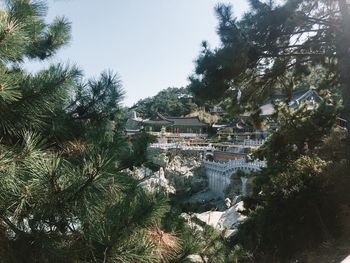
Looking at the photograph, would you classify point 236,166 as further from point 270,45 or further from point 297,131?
point 270,45

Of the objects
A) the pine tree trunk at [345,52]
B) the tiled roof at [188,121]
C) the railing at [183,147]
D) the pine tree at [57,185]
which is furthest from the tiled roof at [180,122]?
the pine tree at [57,185]

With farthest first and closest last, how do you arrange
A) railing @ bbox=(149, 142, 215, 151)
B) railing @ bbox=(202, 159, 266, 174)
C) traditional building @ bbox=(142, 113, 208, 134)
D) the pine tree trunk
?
traditional building @ bbox=(142, 113, 208, 134), railing @ bbox=(149, 142, 215, 151), railing @ bbox=(202, 159, 266, 174), the pine tree trunk

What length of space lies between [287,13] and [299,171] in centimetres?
319

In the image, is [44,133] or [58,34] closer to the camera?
[44,133]

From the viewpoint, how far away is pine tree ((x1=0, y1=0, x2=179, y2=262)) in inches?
83.4

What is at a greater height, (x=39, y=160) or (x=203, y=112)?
(x=203, y=112)

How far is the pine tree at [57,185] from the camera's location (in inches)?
83.4

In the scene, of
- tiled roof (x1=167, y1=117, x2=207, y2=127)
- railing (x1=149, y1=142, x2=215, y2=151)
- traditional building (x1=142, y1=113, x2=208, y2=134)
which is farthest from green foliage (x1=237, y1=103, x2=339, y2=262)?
tiled roof (x1=167, y1=117, x2=207, y2=127)

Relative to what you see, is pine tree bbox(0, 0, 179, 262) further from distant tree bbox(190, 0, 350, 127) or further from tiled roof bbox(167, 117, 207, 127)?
tiled roof bbox(167, 117, 207, 127)

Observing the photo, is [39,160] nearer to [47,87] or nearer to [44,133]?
[47,87]

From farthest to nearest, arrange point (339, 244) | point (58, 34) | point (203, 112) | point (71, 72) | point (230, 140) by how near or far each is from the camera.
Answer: point (203, 112) < point (230, 140) < point (339, 244) < point (58, 34) < point (71, 72)

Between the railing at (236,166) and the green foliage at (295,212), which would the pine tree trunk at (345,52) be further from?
the railing at (236,166)

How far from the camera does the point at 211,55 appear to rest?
841cm

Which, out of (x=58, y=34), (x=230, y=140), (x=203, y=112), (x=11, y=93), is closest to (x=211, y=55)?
(x=58, y=34)
